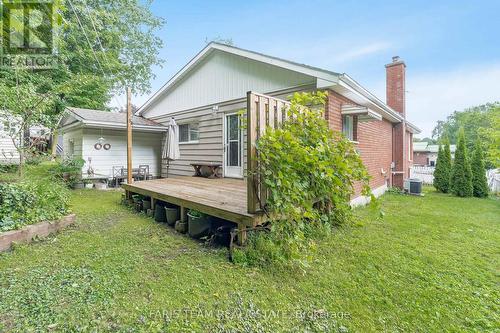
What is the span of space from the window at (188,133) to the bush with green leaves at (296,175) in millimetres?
5906

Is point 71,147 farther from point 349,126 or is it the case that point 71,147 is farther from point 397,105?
point 397,105

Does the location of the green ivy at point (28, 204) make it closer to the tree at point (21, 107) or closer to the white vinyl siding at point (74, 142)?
the tree at point (21, 107)

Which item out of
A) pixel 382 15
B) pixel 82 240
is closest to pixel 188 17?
pixel 382 15

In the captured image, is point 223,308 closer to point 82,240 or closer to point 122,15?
point 82,240

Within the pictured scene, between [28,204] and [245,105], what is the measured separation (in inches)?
203

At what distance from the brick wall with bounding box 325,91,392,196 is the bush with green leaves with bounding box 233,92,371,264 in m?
2.29

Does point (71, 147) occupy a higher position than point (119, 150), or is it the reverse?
point (71, 147)

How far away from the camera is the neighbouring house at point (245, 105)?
577cm

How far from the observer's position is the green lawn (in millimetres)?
1977

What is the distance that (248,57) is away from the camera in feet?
21.6

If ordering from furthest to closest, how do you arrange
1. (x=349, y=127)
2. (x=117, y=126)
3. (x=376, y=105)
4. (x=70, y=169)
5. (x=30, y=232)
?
(x=117, y=126)
(x=70, y=169)
(x=376, y=105)
(x=349, y=127)
(x=30, y=232)

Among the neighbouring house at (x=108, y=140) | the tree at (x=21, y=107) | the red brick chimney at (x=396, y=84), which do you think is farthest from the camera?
the red brick chimney at (x=396, y=84)

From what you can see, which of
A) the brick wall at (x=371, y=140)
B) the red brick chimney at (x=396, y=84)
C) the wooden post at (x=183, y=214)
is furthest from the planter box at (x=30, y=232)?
the red brick chimney at (x=396, y=84)

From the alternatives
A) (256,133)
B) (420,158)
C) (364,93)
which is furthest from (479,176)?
(420,158)
